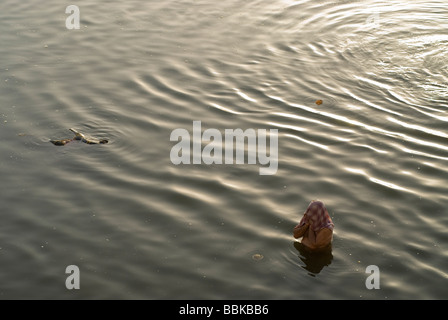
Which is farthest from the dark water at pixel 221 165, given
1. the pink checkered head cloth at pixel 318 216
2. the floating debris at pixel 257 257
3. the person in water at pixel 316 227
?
the pink checkered head cloth at pixel 318 216

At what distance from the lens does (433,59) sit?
13.7 meters

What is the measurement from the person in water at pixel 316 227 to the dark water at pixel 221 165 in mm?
206

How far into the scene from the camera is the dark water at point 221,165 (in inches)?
331

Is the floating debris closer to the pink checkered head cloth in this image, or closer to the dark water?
the dark water

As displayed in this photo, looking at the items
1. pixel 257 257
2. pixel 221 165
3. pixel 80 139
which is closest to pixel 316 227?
pixel 257 257

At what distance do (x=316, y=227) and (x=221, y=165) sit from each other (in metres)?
2.59

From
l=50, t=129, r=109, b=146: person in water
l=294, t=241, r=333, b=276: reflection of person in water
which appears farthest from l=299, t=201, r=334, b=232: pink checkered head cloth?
l=50, t=129, r=109, b=146: person in water

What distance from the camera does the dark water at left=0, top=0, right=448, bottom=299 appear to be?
8406 millimetres

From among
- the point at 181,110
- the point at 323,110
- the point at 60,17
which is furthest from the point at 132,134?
the point at 60,17

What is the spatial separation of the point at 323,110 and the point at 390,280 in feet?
15.3

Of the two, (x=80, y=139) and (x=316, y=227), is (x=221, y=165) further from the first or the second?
(x=316, y=227)

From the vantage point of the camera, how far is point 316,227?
846 cm

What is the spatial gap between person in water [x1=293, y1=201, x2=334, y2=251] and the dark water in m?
0.21
